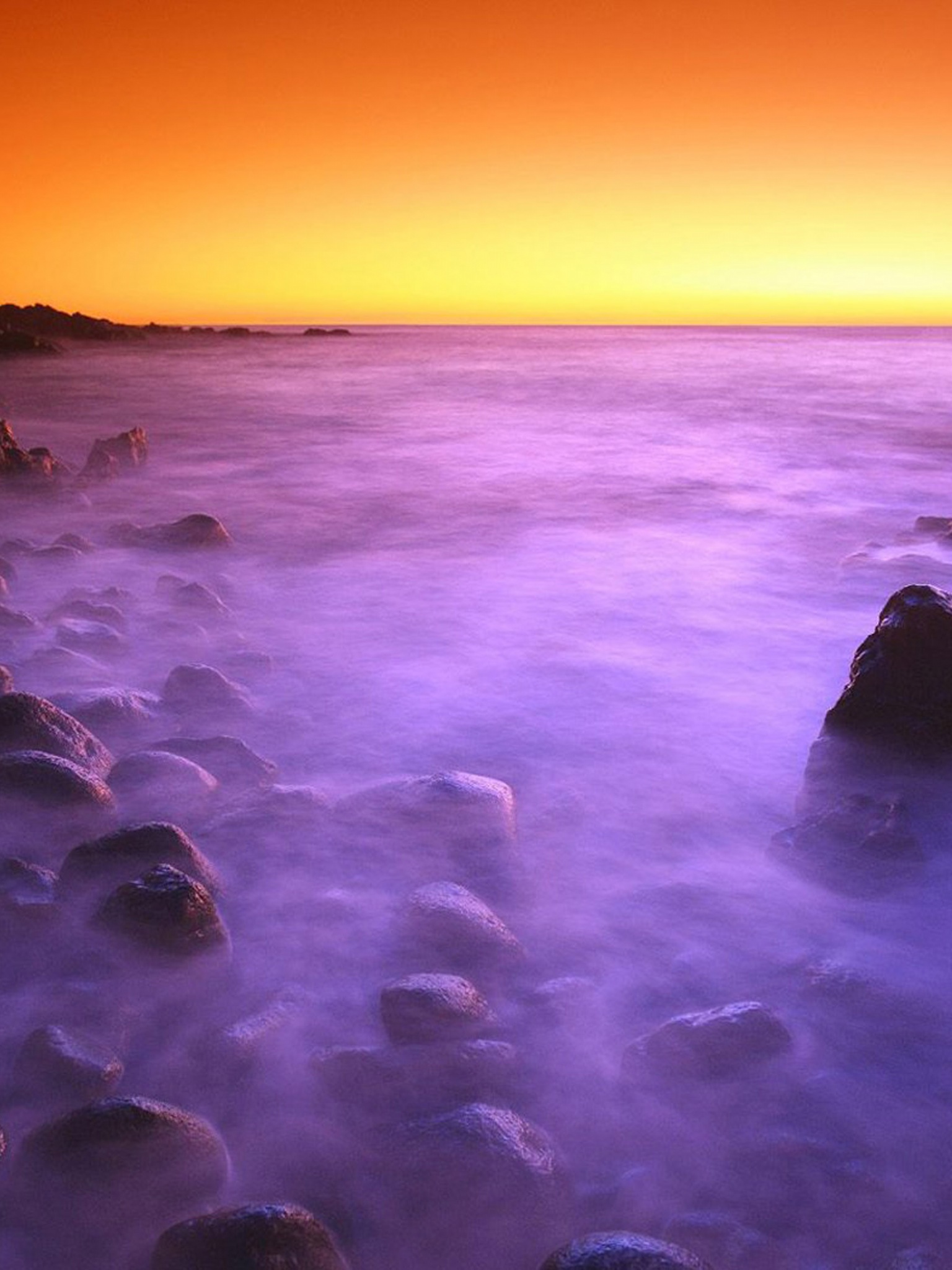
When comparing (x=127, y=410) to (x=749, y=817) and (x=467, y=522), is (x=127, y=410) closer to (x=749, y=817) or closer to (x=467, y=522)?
(x=467, y=522)

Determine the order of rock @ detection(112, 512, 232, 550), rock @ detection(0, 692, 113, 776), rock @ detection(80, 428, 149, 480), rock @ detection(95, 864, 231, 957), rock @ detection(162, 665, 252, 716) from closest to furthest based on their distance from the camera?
rock @ detection(95, 864, 231, 957) < rock @ detection(0, 692, 113, 776) < rock @ detection(162, 665, 252, 716) < rock @ detection(112, 512, 232, 550) < rock @ detection(80, 428, 149, 480)

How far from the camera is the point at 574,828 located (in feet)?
12.5

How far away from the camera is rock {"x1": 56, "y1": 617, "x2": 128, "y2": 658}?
18.2 feet

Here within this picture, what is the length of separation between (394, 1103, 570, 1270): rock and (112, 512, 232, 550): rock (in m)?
6.77

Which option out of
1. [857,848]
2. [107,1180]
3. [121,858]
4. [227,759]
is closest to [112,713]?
[227,759]

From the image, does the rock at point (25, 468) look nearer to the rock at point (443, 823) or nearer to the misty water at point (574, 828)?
the misty water at point (574, 828)

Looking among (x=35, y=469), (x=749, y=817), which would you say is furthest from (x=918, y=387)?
(x=749, y=817)

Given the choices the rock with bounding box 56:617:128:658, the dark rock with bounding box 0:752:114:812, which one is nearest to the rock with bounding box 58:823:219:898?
the dark rock with bounding box 0:752:114:812

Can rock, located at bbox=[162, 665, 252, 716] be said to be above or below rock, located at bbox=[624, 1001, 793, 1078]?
above

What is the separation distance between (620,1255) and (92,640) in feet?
15.5

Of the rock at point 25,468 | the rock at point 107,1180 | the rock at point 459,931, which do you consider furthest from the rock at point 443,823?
the rock at point 25,468

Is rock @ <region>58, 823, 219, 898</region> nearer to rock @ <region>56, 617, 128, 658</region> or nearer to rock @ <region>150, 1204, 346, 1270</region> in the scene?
rock @ <region>150, 1204, 346, 1270</region>

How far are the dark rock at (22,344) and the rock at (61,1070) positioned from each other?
40.4m

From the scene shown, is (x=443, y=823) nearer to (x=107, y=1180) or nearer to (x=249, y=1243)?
(x=107, y=1180)
